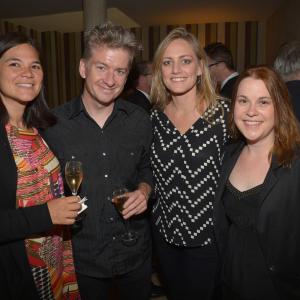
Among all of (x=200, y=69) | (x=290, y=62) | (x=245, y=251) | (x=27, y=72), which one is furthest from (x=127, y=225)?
(x=290, y=62)

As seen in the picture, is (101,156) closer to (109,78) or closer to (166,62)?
(109,78)

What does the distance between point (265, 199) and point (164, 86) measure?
1.16 meters

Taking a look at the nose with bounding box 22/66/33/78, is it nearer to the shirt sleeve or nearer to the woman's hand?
the woman's hand

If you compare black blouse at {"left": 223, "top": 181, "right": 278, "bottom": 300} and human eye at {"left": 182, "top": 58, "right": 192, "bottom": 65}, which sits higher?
human eye at {"left": 182, "top": 58, "right": 192, "bottom": 65}

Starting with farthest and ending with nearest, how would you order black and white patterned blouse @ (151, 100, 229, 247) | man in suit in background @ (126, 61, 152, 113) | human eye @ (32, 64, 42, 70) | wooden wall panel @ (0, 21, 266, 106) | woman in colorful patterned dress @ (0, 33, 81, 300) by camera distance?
wooden wall panel @ (0, 21, 266, 106), man in suit in background @ (126, 61, 152, 113), black and white patterned blouse @ (151, 100, 229, 247), human eye @ (32, 64, 42, 70), woman in colorful patterned dress @ (0, 33, 81, 300)

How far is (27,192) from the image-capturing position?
5.46 ft

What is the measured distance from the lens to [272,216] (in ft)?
5.49

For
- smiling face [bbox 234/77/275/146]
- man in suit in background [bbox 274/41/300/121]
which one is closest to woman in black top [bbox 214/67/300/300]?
smiling face [bbox 234/77/275/146]

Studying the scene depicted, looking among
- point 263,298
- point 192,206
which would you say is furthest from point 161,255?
point 263,298

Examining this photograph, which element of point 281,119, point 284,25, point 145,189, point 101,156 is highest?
point 284,25

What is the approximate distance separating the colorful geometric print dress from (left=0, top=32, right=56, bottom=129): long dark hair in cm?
6

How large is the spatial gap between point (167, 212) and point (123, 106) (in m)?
0.77

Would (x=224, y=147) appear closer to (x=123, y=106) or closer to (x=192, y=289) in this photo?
(x=123, y=106)

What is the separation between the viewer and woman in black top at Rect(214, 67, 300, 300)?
5.49 feet
